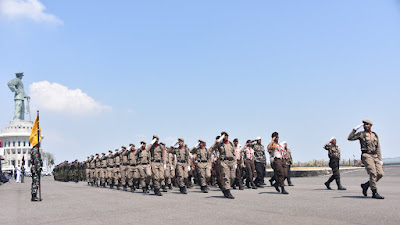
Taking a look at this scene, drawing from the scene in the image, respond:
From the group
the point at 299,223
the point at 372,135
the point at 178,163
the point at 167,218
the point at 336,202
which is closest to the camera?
the point at 299,223

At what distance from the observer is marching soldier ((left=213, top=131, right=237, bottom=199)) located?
1198cm

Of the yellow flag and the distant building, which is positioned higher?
the distant building

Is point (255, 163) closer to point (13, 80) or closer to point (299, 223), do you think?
point (299, 223)

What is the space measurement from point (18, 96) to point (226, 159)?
163 metres

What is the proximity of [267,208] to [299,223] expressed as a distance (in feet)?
7.13

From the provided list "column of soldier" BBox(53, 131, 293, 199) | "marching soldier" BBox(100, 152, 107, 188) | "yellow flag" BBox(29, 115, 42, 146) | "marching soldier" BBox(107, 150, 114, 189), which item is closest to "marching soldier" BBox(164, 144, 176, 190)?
"column of soldier" BBox(53, 131, 293, 199)

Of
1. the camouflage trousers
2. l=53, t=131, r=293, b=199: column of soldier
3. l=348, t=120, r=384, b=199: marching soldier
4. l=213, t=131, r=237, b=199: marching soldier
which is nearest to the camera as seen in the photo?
l=348, t=120, r=384, b=199: marching soldier

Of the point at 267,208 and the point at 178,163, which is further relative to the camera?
the point at 178,163

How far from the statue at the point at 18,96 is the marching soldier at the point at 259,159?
156m

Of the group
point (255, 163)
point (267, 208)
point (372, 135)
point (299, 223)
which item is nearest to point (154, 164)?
point (255, 163)

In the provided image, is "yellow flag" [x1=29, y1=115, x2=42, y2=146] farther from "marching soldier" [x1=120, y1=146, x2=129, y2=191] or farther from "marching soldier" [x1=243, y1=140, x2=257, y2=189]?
"marching soldier" [x1=243, y1=140, x2=257, y2=189]

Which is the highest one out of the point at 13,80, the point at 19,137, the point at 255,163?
the point at 13,80

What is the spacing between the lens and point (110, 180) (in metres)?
21.8

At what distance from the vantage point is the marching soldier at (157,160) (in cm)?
1446
